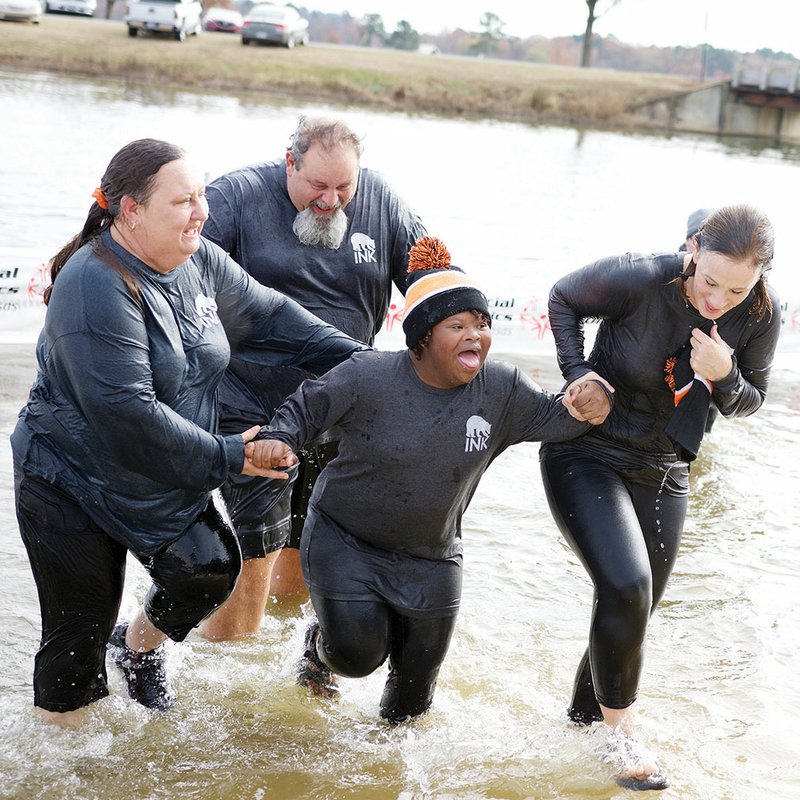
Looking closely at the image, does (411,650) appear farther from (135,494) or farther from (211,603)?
(135,494)

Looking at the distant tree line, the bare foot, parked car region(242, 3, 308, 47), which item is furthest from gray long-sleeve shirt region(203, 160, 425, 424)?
the distant tree line

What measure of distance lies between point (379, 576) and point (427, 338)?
900 mm

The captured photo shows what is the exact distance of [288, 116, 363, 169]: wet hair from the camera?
4.77m

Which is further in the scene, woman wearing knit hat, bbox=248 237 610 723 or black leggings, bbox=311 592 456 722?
black leggings, bbox=311 592 456 722

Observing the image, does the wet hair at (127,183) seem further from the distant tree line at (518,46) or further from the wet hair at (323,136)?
the distant tree line at (518,46)

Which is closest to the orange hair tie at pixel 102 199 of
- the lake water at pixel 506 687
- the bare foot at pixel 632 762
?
the lake water at pixel 506 687

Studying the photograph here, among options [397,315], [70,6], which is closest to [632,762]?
[397,315]

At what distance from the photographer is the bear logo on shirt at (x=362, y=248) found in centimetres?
507

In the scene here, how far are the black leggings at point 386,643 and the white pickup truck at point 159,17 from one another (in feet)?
133

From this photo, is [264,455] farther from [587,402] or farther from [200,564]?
[587,402]

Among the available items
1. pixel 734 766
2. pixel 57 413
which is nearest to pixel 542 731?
pixel 734 766

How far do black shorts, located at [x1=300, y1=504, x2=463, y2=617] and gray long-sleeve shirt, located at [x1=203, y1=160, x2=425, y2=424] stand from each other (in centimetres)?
93

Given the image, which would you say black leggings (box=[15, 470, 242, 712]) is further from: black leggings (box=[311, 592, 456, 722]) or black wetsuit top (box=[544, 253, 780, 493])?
black wetsuit top (box=[544, 253, 780, 493])

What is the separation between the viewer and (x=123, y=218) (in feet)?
12.3
